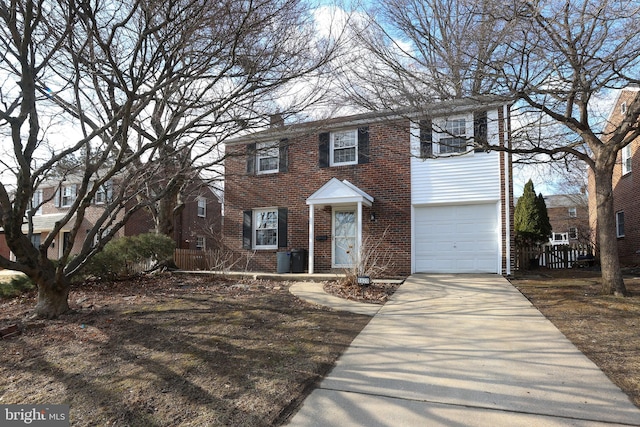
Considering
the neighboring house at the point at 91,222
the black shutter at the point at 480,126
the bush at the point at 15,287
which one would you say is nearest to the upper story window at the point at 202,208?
the neighboring house at the point at 91,222

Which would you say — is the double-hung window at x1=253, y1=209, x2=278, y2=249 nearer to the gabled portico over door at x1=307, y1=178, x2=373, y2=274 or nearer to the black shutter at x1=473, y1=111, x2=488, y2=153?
A: the gabled portico over door at x1=307, y1=178, x2=373, y2=274

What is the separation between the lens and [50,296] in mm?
6398

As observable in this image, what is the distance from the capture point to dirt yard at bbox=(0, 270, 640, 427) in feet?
11.0

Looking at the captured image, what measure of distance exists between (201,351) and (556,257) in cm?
1493

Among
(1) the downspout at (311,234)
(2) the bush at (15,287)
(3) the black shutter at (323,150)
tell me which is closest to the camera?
(2) the bush at (15,287)

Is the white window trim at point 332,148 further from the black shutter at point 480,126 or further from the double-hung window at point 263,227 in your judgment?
the black shutter at point 480,126

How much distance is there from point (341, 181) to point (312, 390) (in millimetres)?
9465

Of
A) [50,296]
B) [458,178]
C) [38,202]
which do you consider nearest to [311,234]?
[458,178]

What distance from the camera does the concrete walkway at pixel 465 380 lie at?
308cm

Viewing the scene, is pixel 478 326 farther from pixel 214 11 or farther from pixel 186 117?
pixel 186 117

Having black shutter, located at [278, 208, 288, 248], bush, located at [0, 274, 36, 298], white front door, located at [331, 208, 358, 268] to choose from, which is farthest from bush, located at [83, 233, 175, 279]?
white front door, located at [331, 208, 358, 268]

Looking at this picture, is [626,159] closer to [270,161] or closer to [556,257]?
[556,257]

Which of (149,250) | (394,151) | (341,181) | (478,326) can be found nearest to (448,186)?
(394,151)

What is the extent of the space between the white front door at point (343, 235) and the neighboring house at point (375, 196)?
0.11 feet
